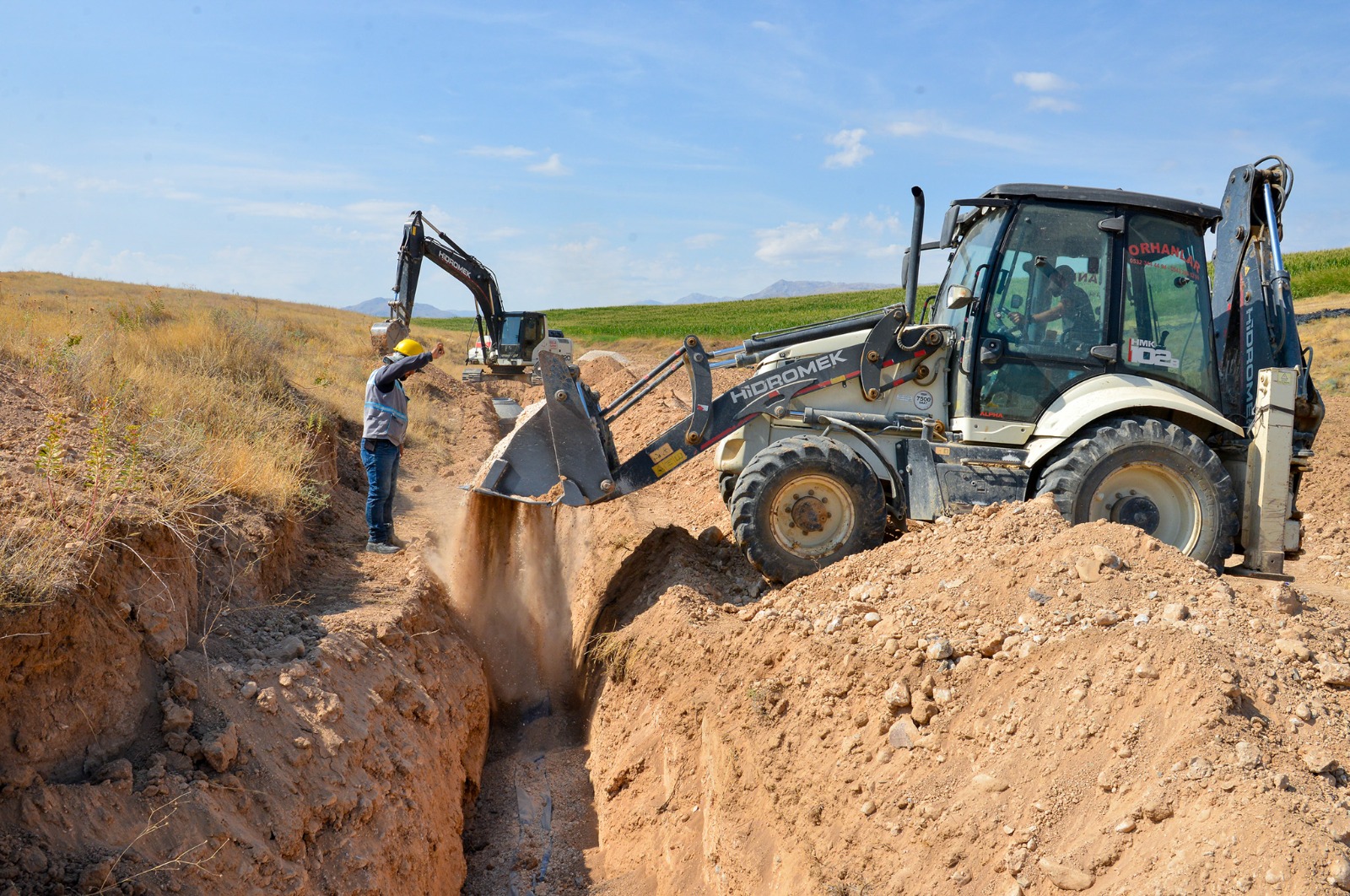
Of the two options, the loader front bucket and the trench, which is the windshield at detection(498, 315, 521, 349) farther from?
the loader front bucket

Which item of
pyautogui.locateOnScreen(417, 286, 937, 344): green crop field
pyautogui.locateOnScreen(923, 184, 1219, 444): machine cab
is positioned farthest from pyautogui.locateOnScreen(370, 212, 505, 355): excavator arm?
pyautogui.locateOnScreen(417, 286, 937, 344): green crop field

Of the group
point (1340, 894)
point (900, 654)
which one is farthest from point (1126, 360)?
point (1340, 894)

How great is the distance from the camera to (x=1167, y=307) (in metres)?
6.78

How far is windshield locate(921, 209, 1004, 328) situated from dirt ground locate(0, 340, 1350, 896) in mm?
1742

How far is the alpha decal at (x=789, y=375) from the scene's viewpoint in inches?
284

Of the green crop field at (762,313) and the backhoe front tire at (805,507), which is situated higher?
the green crop field at (762,313)

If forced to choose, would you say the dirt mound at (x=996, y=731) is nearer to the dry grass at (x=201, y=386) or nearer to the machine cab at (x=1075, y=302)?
the machine cab at (x=1075, y=302)

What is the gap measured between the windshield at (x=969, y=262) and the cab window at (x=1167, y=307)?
3.07ft

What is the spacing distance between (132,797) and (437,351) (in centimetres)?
488

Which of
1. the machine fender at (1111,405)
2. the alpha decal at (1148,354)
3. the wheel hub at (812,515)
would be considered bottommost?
the wheel hub at (812,515)

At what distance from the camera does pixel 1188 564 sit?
5.00m

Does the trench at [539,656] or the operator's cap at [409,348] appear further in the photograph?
the operator's cap at [409,348]

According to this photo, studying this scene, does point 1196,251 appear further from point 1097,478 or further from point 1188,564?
point 1188,564

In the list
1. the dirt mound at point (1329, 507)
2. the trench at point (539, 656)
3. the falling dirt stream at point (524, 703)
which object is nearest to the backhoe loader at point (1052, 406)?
the trench at point (539, 656)
